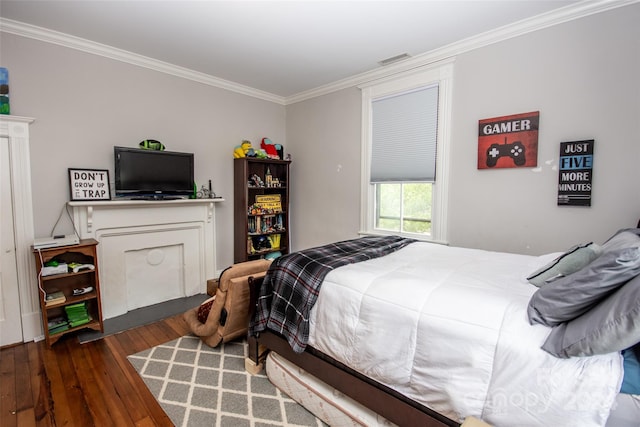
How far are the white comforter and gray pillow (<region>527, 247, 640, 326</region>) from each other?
0.21ft

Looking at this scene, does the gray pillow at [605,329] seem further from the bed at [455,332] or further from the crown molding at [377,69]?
the crown molding at [377,69]

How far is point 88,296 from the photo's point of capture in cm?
267

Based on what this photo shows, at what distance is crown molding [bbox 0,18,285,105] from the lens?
2539 millimetres

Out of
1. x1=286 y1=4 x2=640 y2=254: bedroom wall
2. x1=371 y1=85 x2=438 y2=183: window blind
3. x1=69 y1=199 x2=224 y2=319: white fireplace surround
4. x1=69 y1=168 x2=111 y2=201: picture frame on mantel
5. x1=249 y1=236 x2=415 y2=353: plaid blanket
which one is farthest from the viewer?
x1=371 y1=85 x2=438 y2=183: window blind

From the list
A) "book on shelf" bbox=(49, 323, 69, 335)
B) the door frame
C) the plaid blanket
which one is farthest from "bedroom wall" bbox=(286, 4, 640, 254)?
the door frame

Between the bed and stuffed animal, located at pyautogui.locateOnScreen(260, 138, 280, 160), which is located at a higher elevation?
stuffed animal, located at pyautogui.locateOnScreen(260, 138, 280, 160)

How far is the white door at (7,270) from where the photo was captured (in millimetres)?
2494

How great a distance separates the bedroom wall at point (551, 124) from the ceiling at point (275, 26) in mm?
274

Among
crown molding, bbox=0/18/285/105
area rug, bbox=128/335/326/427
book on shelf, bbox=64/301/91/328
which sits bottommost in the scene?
area rug, bbox=128/335/326/427

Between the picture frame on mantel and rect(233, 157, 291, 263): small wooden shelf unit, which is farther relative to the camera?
rect(233, 157, 291, 263): small wooden shelf unit

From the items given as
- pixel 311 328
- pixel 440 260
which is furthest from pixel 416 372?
pixel 440 260

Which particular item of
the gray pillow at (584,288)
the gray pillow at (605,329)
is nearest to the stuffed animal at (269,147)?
the gray pillow at (584,288)

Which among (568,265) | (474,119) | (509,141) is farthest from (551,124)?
(568,265)

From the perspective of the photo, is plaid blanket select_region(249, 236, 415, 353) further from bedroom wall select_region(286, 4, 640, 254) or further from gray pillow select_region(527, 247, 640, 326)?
bedroom wall select_region(286, 4, 640, 254)
